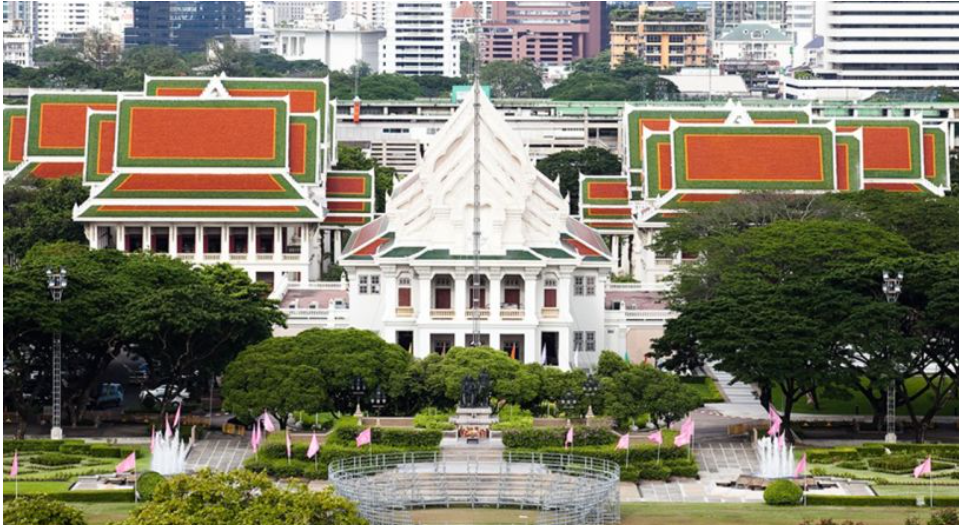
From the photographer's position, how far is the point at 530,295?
109812 millimetres

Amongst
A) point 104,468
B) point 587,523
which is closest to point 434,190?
point 104,468

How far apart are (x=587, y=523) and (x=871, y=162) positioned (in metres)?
68.8

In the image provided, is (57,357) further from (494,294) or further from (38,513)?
(38,513)

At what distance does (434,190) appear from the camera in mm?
111562

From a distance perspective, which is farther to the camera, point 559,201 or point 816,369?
point 559,201

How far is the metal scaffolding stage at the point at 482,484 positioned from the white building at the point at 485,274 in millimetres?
20797

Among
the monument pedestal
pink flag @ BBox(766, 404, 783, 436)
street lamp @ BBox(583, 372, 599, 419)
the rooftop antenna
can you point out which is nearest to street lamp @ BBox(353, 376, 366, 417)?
the monument pedestal

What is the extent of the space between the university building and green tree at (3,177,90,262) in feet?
4.04

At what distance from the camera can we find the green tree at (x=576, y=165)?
175000 mm

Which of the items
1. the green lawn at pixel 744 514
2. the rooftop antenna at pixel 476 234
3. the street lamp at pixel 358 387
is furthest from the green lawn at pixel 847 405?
the green lawn at pixel 744 514

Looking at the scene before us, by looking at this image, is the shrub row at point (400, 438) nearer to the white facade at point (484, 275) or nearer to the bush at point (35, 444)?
the bush at point (35, 444)

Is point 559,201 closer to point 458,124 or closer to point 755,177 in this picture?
point 458,124

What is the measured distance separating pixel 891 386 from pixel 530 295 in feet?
61.7

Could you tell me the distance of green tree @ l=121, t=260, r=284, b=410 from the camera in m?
96.9
